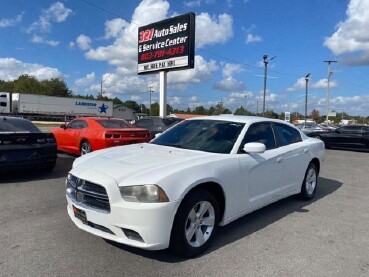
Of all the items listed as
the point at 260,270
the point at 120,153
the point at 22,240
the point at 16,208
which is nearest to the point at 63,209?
the point at 16,208

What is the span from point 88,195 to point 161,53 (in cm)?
2021

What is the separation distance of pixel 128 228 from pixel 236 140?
201cm

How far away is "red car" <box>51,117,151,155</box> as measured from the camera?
33.9 feet

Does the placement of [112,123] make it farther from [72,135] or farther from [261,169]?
[261,169]

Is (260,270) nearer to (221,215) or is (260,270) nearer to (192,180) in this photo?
(221,215)

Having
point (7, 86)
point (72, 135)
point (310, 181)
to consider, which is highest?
point (7, 86)

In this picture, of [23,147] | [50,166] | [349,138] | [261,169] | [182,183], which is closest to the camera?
[182,183]

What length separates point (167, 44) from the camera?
22.5 m

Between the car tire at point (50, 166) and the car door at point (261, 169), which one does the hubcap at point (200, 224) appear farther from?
the car tire at point (50, 166)

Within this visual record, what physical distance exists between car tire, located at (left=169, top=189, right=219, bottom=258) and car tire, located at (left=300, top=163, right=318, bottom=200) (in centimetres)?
283

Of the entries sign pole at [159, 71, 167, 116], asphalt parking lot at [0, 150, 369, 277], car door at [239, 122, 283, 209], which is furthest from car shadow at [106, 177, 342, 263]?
sign pole at [159, 71, 167, 116]

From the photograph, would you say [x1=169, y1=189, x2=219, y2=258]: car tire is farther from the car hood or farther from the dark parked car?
the dark parked car

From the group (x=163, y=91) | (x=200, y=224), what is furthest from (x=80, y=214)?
(x=163, y=91)

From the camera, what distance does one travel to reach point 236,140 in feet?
15.5
